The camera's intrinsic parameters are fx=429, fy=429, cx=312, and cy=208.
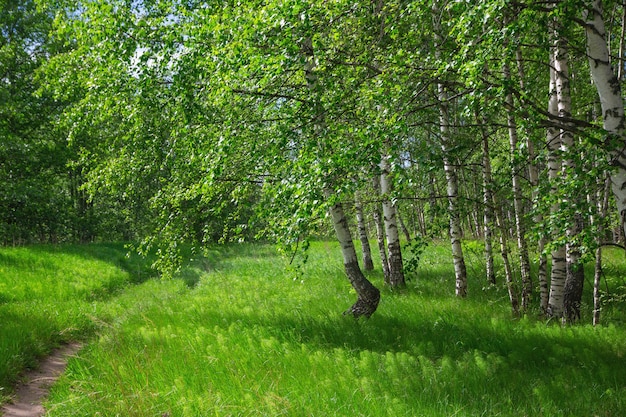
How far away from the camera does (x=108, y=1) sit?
616 centimetres

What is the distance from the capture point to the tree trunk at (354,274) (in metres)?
7.32

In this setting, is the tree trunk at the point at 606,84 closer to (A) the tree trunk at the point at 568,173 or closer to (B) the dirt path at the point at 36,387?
(A) the tree trunk at the point at 568,173

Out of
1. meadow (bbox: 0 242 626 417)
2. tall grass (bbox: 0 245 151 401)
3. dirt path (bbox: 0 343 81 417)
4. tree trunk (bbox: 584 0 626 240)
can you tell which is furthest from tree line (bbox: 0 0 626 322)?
tall grass (bbox: 0 245 151 401)

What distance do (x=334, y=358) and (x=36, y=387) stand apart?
4.14m

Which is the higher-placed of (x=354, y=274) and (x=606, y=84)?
(x=606, y=84)

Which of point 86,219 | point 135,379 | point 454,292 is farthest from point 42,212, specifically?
point 454,292

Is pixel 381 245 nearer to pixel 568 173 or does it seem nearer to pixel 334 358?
pixel 334 358

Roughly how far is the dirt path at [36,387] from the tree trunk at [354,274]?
14.8 ft

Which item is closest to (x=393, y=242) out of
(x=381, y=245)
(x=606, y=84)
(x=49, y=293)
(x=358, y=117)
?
(x=381, y=245)

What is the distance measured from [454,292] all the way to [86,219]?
60.7ft

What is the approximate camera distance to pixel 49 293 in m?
10.8

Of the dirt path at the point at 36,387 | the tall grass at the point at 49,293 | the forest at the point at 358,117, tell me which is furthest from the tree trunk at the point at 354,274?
the dirt path at the point at 36,387

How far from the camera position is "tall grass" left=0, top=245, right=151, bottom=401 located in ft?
22.3

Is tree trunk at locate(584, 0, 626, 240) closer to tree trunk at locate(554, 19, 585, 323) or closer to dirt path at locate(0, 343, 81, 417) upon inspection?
tree trunk at locate(554, 19, 585, 323)
